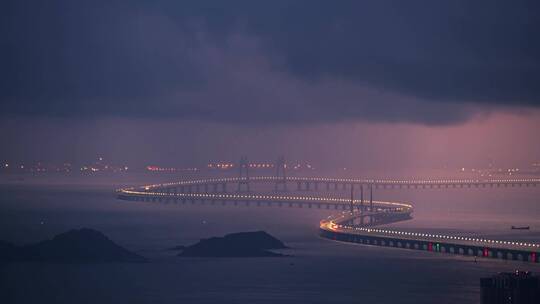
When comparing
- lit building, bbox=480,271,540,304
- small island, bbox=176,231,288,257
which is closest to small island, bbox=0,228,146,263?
small island, bbox=176,231,288,257

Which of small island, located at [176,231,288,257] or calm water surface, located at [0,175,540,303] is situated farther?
small island, located at [176,231,288,257]

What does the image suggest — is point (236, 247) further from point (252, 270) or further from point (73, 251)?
point (73, 251)

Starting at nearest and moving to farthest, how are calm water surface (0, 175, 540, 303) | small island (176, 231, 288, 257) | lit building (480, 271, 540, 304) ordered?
lit building (480, 271, 540, 304), calm water surface (0, 175, 540, 303), small island (176, 231, 288, 257)

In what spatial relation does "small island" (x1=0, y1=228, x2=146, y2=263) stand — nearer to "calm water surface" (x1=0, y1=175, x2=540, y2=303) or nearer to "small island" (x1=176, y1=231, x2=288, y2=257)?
"calm water surface" (x1=0, y1=175, x2=540, y2=303)

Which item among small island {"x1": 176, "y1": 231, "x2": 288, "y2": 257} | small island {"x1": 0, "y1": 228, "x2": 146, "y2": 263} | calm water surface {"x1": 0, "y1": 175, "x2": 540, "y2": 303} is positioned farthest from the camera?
small island {"x1": 176, "y1": 231, "x2": 288, "y2": 257}

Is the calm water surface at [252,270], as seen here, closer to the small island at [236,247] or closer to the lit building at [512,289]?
the small island at [236,247]

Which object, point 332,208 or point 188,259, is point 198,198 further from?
point 188,259

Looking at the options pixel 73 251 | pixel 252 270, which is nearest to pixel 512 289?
pixel 252 270
